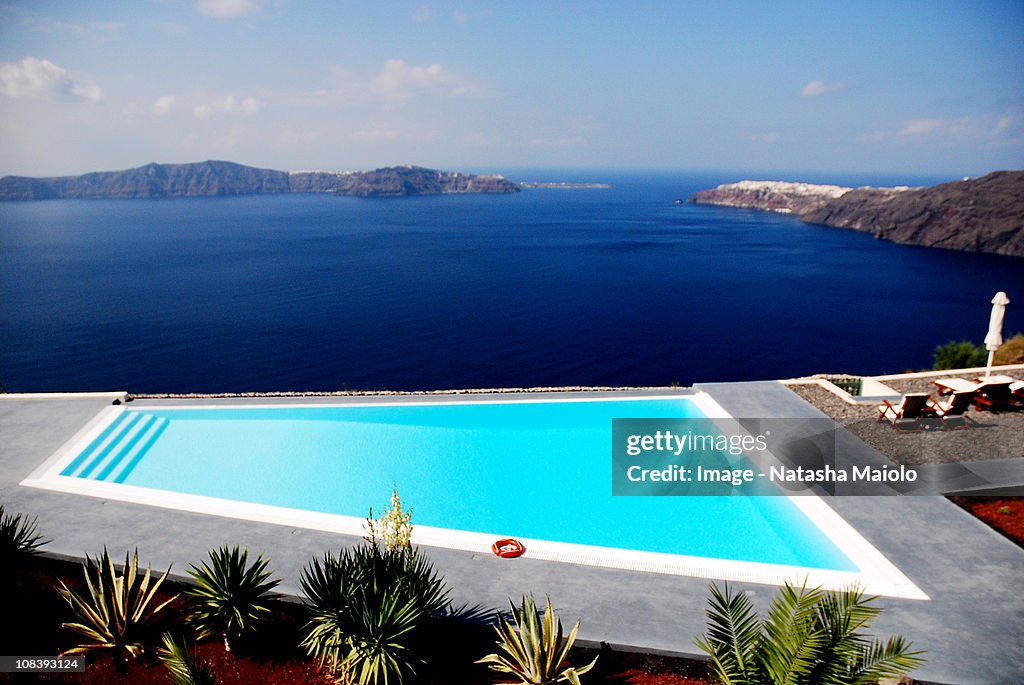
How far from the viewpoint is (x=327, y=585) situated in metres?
6.23

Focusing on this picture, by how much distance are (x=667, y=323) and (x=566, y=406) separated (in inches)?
1198

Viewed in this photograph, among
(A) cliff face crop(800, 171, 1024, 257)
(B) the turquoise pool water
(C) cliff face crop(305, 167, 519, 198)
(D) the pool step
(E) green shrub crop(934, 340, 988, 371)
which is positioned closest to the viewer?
(B) the turquoise pool water

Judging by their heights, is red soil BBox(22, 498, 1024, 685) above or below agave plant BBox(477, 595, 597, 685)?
below

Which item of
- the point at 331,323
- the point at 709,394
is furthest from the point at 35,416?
the point at 331,323

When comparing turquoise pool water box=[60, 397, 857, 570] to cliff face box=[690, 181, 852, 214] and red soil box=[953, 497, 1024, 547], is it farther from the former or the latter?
cliff face box=[690, 181, 852, 214]

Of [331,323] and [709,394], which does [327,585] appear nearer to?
[709,394]

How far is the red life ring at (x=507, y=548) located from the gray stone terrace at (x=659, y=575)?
0.12 metres

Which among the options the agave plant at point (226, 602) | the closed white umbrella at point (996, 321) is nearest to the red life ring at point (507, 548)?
the agave plant at point (226, 602)

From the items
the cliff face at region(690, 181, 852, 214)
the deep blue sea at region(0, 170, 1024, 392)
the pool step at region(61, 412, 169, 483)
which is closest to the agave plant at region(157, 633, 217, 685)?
the pool step at region(61, 412, 169, 483)

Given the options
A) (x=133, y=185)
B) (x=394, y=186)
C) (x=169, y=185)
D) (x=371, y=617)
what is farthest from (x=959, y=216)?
(x=133, y=185)

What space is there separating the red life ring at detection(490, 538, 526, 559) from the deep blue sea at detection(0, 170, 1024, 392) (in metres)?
21.1

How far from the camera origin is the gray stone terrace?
6676 mm

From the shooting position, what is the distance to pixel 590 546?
29.6 feet

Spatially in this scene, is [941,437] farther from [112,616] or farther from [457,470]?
[112,616]
